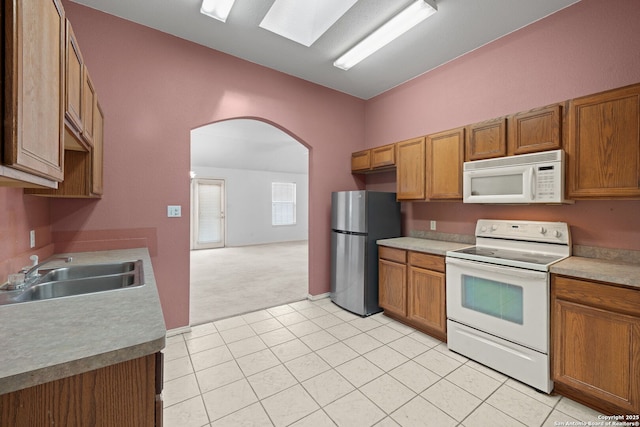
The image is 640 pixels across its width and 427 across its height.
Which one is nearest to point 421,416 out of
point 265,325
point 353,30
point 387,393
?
point 387,393

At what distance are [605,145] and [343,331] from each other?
265 centimetres

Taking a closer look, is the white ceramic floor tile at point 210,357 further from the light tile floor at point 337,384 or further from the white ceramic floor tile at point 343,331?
the white ceramic floor tile at point 343,331

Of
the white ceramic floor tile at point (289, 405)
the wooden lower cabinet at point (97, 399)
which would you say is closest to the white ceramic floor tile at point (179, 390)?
the white ceramic floor tile at point (289, 405)

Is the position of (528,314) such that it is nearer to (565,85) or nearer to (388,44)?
(565,85)

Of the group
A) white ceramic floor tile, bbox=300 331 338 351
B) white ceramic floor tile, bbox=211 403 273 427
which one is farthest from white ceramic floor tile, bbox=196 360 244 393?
→ white ceramic floor tile, bbox=300 331 338 351

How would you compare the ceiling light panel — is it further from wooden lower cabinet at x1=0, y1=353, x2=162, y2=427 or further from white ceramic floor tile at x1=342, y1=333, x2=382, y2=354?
white ceramic floor tile at x1=342, y1=333, x2=382, y2=354

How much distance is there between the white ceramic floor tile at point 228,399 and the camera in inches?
68.2

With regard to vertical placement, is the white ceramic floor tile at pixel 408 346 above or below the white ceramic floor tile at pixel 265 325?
below

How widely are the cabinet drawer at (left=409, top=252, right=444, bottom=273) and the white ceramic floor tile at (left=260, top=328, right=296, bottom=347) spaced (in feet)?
4.79

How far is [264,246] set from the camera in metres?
8.61

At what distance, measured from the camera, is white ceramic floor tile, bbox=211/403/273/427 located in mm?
1629

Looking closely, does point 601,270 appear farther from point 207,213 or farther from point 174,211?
point 207,213

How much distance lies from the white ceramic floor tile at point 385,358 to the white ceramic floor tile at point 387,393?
159mm

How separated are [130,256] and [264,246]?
6461mm
